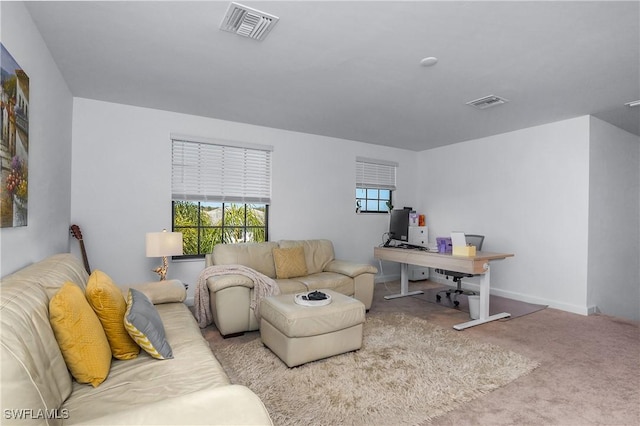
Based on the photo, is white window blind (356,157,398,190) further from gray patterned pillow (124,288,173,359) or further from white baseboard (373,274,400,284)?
gray patterned pillow (124,288,173,359)

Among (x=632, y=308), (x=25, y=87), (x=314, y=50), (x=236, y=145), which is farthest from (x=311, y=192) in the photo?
(x=632, y=308)

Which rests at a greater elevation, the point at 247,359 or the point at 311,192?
the point at 311,192

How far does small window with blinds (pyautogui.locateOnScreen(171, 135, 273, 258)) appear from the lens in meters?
4.35

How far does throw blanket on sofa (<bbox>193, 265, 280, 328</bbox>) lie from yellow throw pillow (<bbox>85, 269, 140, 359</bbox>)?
5.34 ft

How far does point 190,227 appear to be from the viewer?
4.49 metres

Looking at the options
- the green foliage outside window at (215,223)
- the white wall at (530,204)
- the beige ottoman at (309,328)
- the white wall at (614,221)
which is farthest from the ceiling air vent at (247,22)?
the white wall at (614,221)

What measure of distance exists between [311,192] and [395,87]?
2354 millimetres

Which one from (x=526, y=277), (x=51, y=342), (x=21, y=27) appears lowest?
(x=526, y=277)

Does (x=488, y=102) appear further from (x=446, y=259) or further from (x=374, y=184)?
(x=374, y=184)

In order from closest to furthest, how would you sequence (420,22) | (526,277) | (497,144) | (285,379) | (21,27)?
1. (21,27)
2. (420,22)
3. (285,379)
4. (526,277)
5. (497,144)

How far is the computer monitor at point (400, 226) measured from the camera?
4.98 m

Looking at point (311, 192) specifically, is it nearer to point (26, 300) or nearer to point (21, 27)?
point (21, 27)

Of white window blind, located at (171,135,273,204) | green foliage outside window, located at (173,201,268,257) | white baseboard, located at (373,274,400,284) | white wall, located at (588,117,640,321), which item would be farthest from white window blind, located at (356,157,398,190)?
white wall, located at (588,117,640,321)

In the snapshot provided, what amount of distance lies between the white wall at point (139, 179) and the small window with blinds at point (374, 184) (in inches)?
40.7
